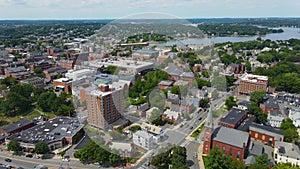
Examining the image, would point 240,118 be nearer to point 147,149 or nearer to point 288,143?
point 288,143

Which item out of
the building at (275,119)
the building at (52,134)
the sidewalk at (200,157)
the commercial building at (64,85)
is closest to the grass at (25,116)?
the building at (52,134)

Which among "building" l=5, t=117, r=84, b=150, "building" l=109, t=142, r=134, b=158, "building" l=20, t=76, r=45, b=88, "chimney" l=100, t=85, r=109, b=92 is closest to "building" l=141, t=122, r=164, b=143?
"building" l=109, t=142, r=134, b=158

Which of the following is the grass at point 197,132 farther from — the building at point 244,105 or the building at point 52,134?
the building at point 52,134

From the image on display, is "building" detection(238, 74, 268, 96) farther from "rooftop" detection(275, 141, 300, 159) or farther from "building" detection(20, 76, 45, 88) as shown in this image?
"building" detection(20, 76, 45, 88)

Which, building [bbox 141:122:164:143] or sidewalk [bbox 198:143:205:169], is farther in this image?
sidewalk [bbox 198:143:205:169]

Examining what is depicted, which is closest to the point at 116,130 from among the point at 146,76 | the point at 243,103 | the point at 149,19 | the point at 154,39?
the point at 146,76

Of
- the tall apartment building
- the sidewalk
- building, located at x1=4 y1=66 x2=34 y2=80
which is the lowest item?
the sidewalk

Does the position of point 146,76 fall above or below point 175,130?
above
